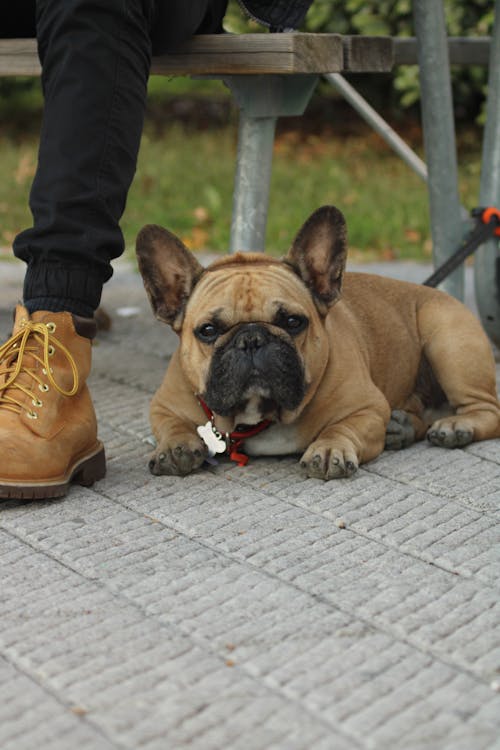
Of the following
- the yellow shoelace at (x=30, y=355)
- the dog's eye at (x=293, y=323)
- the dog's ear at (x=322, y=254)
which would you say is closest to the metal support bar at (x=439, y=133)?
the dog's ear at (x=322, y=254)

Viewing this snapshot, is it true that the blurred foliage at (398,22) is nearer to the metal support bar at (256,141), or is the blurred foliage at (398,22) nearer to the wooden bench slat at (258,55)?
the metal support bar at (256,141)

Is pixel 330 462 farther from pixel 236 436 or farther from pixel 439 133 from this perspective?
pixel 439 133

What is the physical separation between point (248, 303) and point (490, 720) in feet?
4.43

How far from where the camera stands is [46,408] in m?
2.53

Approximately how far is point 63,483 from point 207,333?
20.4 inches

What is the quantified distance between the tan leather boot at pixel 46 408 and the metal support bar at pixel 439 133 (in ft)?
5.51

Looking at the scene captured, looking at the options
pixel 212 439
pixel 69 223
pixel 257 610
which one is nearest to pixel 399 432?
pixel 212 439

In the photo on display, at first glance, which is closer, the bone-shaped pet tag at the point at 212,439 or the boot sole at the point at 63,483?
the boot sole at the point at 63,483

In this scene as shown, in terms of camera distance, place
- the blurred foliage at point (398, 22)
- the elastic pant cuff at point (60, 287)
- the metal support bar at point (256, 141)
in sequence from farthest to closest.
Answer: the blurred foliage at point (398, 22) < the metal support bar at point (256, 141) < the elastic pant cuff at point (60, 287)

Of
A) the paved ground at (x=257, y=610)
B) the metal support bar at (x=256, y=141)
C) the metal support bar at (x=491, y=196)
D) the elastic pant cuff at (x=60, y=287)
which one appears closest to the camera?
the paved ground at (x=257, y=610)

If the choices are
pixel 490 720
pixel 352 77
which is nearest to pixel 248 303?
pixel 490 720

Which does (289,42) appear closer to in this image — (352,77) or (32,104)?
(352,77)

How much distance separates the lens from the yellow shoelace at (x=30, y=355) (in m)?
2.54

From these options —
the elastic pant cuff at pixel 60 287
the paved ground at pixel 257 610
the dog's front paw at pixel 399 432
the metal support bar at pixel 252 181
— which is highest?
the metal support bar at pixel 252 181
